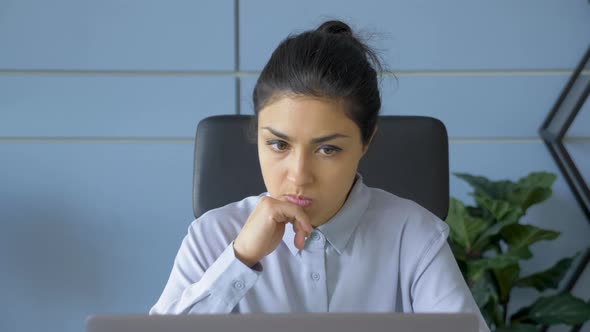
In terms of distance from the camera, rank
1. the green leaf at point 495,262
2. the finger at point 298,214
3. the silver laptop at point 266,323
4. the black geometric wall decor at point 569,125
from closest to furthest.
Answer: the silver laptop at point 266,323
the finger at point 298,214
the green leaf at point 495,262
the black geometric wall decor at point 569,125

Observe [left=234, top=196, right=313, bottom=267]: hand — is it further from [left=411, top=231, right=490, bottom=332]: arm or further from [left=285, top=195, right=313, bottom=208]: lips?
[left=411, top=231, right=490, bottom=332]: arm

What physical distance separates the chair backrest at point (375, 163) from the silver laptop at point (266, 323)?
74cm

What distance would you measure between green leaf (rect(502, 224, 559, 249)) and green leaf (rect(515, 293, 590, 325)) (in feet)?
0.64

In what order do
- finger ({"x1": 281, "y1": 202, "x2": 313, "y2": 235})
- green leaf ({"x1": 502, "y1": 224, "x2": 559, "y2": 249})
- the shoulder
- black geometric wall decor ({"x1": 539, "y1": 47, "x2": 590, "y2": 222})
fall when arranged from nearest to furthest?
finger ({"x1": 281, "y1": 202, "x2": 313, "y2": 235}) < the shoulder < green leaf ({"x1": 502, "y1": 224, "x2": 559, "y2": 249}) < black geometric wall decor ({"x1": 539, "y1": 47, "x2": 590, "y2": 222})

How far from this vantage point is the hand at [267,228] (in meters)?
A: 1.13

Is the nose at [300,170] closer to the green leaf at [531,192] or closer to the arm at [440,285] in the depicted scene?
the arm at [440,285]

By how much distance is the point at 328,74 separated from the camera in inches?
49.3

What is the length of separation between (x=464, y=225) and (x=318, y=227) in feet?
4.19

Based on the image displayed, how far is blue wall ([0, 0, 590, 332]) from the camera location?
9.05ft

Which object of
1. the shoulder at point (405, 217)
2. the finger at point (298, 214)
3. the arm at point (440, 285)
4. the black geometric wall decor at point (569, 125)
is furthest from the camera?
the black geometric wall decor at point (569, 125)

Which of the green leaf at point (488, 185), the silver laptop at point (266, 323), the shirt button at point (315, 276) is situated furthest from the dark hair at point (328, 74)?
the green leaf at point (488, 185)

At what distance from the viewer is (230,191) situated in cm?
143

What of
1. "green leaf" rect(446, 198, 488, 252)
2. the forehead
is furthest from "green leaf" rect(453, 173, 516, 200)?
the forehead

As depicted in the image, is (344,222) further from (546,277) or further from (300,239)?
(546,277)
